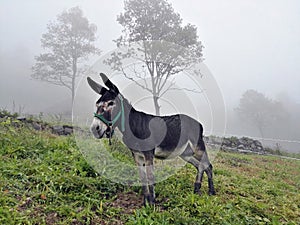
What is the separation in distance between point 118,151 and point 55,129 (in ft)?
14.8

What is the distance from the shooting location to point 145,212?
3377 mm

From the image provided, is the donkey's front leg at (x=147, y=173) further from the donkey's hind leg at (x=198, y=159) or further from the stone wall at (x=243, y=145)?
the stone wall at (x=243, y=145)

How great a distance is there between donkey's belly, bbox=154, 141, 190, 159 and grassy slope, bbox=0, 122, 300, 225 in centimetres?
68

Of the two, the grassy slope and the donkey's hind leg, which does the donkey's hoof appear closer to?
the grassy slope

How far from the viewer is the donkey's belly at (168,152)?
12.0 ft

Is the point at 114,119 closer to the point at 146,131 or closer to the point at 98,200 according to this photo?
the point at 146,131

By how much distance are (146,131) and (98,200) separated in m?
1.25

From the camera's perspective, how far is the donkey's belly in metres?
3.67

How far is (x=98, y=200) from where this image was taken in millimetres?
3682

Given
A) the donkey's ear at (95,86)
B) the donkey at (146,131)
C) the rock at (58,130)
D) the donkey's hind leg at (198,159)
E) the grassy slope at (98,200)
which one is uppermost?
the donkey's ear at (95,86)

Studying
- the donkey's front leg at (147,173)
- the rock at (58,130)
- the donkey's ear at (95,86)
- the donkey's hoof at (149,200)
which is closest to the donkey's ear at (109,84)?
the donkey's ear at (95,86)

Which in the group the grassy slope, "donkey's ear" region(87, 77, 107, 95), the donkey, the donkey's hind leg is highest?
"donkey's ear" region(87, 77, 107, 95)

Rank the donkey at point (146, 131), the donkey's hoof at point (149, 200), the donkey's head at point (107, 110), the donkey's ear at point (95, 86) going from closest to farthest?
the donkey's head at point (107, 110) → the donkey at point (146, 131) → the donkey's ear at point (95, 86) → the donkey's hoof at point (149, 200)

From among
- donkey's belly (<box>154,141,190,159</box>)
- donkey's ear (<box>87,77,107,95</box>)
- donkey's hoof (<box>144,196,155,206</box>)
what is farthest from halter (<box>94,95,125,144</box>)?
donkey's hoof (<box>144,196,155,206</box>)
